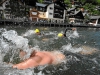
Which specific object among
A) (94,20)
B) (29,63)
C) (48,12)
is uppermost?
(48,12)

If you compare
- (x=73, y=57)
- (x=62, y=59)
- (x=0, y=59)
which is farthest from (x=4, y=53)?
(x=73, y=57)

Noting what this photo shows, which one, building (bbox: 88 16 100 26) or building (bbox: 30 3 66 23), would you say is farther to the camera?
building (bbox: 88 16 100 26)

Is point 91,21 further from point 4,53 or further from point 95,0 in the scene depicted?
point 4,53

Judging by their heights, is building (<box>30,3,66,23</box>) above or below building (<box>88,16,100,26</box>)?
above

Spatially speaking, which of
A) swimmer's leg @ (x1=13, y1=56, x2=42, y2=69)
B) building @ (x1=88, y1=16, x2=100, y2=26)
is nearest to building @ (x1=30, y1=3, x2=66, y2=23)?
building @ (x1=88, y1=16, x2=100, y2=26)

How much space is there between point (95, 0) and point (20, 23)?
60.2 metres

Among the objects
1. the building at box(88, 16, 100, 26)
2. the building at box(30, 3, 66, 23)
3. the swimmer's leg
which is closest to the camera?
the swimmer's leg

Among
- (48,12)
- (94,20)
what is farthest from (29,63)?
(94,20)

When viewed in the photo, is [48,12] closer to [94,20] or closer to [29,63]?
[94,20]

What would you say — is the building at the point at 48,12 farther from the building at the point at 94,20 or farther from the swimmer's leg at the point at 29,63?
the swimmer's leg at the point at 29,63

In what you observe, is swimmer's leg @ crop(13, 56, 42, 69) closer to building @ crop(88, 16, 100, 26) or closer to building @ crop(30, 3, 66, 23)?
building @ crop(30, 3, 66, 23)

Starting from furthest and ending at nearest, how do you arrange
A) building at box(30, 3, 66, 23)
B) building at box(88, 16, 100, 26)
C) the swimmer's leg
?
1. building at box(88, 16, 100, 26)
2. building at box(30, 3, 66, 23)
3. the swimmer's leg

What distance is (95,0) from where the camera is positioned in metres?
92.9

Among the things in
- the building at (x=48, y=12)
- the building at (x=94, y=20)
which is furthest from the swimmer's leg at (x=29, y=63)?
the building at (x=94, y=20)
